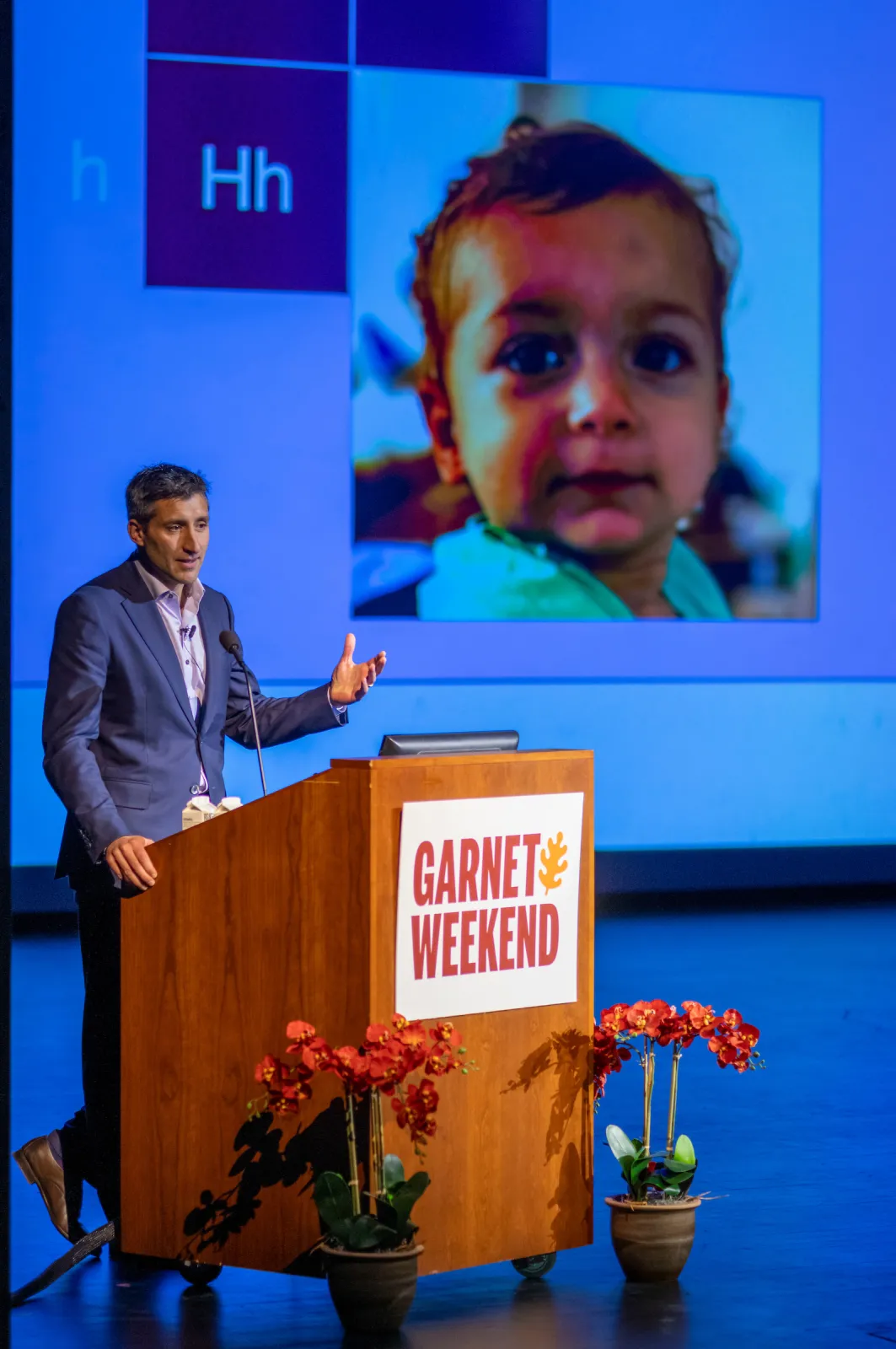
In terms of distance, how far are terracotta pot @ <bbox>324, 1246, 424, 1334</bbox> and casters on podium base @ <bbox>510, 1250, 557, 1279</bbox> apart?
338 mm

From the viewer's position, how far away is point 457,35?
8133mm

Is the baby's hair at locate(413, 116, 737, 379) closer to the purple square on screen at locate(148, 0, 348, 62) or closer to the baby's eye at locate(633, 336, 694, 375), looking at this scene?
the baby's eye at locate(633, 336, 694, 375)

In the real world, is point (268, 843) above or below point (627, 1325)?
above

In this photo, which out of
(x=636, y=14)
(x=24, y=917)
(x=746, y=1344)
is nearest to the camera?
(x=746, y=1344)

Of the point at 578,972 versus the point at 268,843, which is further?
the point at 578,972

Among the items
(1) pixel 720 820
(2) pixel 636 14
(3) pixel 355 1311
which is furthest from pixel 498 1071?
(2) pixel 636 14

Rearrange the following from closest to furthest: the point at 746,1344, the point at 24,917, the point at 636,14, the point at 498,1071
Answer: the point at 746,1344 → the point at 498,1071 → the point at 24,917 → the point at 636,14

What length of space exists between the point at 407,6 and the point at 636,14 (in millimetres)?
1089

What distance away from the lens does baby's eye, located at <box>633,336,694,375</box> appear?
8414mm

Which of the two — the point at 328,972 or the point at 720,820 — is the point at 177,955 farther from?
the point at 720,820

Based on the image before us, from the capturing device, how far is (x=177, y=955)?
3107mm

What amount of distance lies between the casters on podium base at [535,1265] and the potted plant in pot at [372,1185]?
340 mm

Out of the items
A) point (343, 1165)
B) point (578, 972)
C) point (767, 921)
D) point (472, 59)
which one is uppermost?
point (472, 59)

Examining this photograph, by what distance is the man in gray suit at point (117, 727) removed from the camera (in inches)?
132
